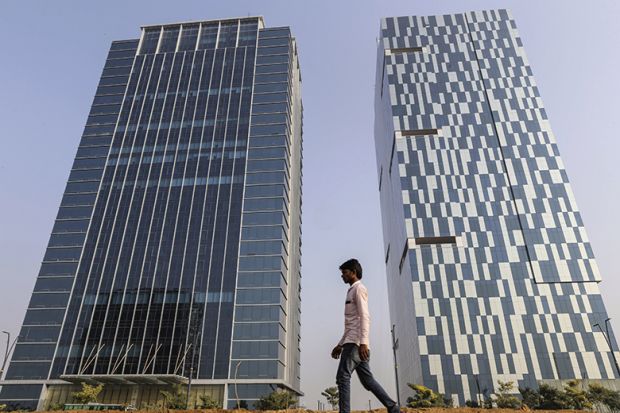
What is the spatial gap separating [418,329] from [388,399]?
2330 inches

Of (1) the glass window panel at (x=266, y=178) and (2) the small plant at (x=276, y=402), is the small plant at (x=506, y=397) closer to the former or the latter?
(2) the small plant at (x=276, y=402)

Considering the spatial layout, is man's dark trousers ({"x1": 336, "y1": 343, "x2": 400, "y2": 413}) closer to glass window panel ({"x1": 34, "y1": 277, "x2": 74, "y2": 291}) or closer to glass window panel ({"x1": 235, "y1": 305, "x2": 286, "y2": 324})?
glass window panel ({"x1": 235, "y1": 305, "x2": 286, "y2": 324})

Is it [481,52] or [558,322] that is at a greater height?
[481,52]

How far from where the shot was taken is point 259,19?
3472 inches

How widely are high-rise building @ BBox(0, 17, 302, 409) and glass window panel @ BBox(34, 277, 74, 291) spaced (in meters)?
0.18

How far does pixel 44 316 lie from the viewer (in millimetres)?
59875

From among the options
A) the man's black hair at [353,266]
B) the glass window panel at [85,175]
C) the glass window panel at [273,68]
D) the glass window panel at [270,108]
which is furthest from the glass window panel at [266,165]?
the man's black hair at [353,266]

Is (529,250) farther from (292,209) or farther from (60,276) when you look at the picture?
(60,276)

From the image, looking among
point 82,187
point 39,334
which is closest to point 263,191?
point 82,187

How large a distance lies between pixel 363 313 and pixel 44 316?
226ft

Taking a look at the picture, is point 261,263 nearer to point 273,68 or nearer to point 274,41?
point 273,68

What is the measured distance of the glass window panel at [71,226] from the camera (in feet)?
218

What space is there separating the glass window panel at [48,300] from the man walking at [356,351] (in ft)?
219

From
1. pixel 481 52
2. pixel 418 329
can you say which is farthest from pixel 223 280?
pixel 481 52
